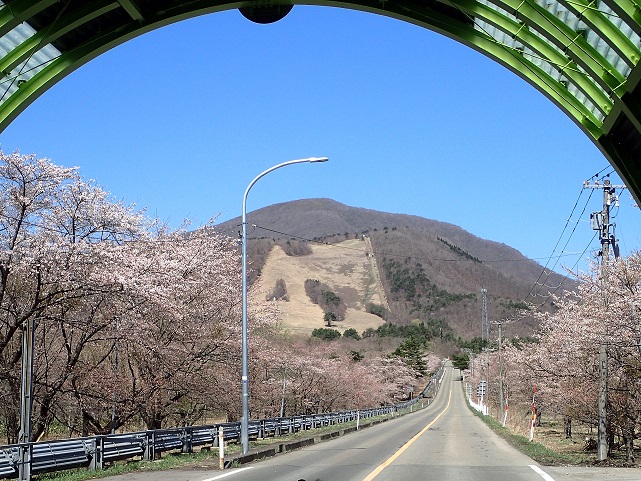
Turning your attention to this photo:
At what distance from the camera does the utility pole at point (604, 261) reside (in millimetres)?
24922

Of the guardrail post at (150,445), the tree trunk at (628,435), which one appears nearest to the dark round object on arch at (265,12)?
the guardrail post at (150,445)

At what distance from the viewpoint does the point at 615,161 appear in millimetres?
9203

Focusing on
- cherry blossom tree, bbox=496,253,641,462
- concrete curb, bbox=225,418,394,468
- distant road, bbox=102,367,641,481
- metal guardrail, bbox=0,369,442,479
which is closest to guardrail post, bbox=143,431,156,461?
metal guardrail, bbox=0,369,442,479

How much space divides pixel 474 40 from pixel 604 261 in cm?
2003

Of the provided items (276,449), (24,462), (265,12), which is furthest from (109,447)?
(265,12)

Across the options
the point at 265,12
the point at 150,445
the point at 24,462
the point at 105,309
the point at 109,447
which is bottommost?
the point at 150,445

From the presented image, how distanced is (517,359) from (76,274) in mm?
40793

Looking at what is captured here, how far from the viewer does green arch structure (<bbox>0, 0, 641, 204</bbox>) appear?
8109mm

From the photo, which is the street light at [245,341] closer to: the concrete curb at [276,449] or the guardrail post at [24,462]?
the concrete curb at [276,449]

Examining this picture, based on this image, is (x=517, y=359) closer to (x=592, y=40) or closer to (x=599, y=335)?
(x=599, y=335)

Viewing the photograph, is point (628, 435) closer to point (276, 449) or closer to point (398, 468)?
point (398, 468)

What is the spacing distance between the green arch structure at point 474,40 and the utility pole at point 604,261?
54.9 ft

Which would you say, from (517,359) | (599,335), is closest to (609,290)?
(599,335)

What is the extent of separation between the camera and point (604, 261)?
27.1m
